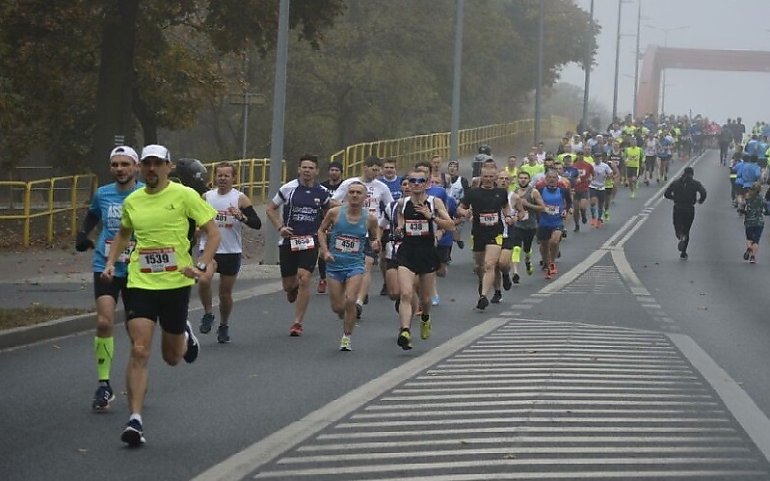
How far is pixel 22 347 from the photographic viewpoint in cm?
1512

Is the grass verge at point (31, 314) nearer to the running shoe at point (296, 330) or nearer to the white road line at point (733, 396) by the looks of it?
the running shoe at point (296, 330)

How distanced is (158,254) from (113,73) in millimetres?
22673

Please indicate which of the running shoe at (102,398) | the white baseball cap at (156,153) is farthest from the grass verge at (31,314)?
the white baseball cap at (156,153)

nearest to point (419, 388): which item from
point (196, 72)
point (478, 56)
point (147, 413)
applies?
point (147, 413)

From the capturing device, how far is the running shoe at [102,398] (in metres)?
10.9

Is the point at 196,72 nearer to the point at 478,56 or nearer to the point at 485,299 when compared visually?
the point at 485,299

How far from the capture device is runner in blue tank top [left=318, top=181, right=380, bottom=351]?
15.3 meters

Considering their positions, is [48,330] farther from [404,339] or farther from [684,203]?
[684,203]

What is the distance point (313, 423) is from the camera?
10.4m

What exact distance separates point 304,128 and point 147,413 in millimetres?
46987

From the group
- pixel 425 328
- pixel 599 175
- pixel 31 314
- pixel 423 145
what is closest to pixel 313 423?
pixel 425 328

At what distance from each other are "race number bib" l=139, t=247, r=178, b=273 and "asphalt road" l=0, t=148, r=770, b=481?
3.29 ft

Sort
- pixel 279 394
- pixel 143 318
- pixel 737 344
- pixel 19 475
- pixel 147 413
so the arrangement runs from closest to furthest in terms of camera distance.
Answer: pixel 19 475, pixel 143 318, pixel 147 413, pixel 279 394, pixel 737 344

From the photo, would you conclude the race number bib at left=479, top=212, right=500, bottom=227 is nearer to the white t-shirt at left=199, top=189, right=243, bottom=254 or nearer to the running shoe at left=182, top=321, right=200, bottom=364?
the white t-shirt at left=199, top=189, right=243, bottom=254
